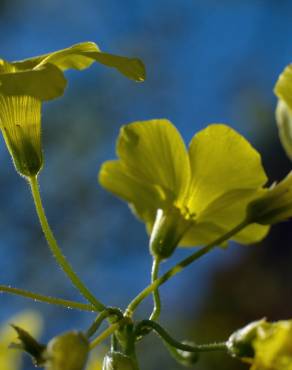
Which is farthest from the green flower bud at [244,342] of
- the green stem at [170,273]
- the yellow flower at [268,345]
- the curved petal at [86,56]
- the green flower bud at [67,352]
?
the curved petal at [86,56]

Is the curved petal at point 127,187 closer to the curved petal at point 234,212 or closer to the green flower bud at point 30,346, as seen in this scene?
the curved petal at point 234,212

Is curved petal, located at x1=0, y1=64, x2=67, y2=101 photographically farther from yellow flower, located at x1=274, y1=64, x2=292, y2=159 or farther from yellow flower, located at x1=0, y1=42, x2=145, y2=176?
yellow flower, located at x1=274, y1=64, x2=292, y2=159

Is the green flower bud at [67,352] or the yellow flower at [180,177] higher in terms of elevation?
the yellow flower at [180,177]

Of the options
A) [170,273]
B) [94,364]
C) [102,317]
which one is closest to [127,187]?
[170,273]

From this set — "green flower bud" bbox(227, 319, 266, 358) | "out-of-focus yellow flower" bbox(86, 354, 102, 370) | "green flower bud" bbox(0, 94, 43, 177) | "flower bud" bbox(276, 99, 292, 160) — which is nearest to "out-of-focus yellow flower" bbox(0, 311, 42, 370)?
"out-of-focus yellow flower" bbox(86, 354, 102, 370)

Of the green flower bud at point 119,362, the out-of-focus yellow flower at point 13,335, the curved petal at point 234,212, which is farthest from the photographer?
the out-of-focus yellow flower at point 13,335

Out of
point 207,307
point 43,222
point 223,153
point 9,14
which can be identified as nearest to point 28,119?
point 43,222

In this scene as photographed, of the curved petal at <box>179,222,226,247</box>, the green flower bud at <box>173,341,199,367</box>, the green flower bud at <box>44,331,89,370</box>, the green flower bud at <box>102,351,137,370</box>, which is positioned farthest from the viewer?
the curved petal at <box>179,222,226,247</box>

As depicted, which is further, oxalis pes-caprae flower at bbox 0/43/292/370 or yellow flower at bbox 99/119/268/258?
yellow flower at bbox 99/119/268/258
